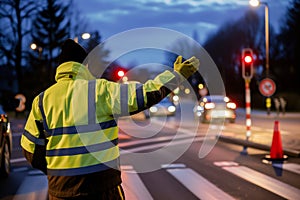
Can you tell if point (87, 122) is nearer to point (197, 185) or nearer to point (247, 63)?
point (197, 185)

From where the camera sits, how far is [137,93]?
120 inches

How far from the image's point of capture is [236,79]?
Result: 6681cm

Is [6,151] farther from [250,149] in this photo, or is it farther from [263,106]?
[263,106]

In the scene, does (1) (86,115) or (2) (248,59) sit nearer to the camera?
(1) (86,115)

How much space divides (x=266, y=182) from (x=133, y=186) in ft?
7.74

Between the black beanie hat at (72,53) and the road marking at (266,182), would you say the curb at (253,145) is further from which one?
the black beanie hat at (72,53)

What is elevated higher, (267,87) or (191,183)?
(267,87)

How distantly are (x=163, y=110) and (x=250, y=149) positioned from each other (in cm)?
2053

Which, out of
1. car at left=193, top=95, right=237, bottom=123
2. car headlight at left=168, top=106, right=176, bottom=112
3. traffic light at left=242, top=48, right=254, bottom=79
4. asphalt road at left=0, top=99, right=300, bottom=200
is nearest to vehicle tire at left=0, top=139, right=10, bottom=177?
asphalt road at left=0, top=99, right=300, bottom=200

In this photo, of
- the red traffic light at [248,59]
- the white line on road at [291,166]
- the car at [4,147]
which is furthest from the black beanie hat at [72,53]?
the red traffic light at [248,59]

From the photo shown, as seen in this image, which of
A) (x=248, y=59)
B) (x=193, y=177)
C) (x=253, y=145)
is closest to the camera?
(x=193, y=177)

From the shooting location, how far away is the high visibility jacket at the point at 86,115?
3.09 m

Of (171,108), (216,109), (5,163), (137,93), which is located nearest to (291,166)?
(5,163)

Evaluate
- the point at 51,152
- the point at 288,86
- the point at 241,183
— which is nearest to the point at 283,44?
the point at 288,86
